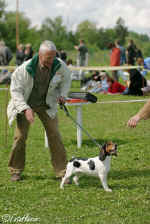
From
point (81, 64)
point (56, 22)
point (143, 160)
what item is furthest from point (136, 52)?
point (56, 22)

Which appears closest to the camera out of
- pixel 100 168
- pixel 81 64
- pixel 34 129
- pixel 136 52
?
pixel 100 168

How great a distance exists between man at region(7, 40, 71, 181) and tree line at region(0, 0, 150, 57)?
42.9 meters

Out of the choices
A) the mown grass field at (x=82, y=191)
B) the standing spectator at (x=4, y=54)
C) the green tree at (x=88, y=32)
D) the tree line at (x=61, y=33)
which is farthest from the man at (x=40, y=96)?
the green tree at (x=88, y=32)

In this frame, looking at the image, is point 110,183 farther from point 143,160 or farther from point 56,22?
point 56,22

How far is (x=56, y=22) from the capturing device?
84125 millimetres

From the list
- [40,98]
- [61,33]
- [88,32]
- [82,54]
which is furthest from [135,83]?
[88,32]

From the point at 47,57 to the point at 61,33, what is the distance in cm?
6776

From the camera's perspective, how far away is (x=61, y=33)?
7131cm

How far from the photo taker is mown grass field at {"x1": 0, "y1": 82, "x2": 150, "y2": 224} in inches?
164

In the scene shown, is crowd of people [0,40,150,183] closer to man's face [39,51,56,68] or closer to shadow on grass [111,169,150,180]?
man's face [39,51,56,68]

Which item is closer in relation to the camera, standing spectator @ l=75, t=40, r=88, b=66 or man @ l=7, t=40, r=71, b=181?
man @ l=7, t=40, r=71, b=181

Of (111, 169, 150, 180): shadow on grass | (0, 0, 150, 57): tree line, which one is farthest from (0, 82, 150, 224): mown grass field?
(0, 0, 150, 57): tree line

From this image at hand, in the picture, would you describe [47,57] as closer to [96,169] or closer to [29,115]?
[29,115]

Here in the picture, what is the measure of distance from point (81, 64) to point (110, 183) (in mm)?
17073
